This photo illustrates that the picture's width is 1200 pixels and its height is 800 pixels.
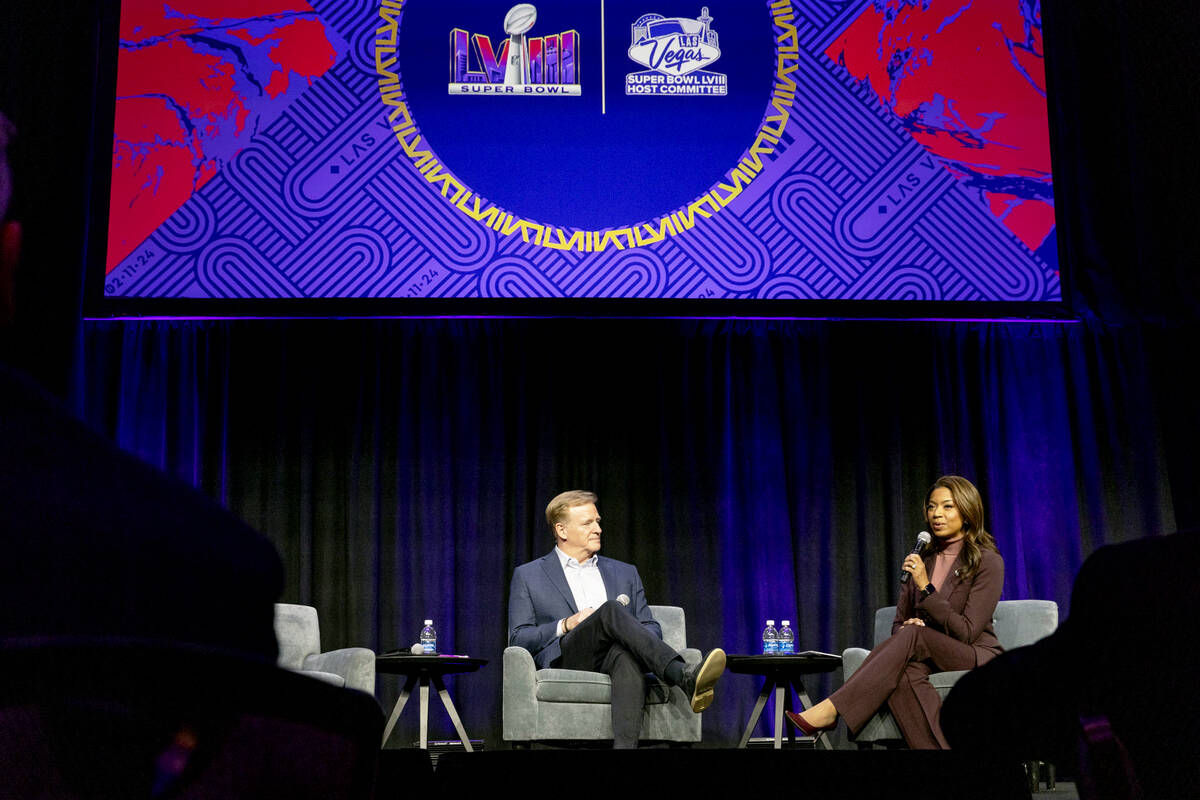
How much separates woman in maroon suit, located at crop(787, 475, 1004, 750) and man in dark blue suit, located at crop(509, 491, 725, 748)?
48cm

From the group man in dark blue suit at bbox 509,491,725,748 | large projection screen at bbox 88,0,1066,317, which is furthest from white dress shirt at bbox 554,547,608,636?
large projection screen at bbox 88,0,1066,317

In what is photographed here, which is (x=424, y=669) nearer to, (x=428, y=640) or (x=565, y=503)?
(x=428, y=640)

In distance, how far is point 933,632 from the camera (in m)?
4.00

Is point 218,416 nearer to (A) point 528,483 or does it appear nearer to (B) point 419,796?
(A) point 528,483

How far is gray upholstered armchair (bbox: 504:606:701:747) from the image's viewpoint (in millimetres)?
4301

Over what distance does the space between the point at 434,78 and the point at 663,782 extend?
4.26 metres

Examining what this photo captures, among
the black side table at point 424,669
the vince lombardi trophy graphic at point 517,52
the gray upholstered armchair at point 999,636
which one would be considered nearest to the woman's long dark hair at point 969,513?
the gray upholstered armchair at point 999,636

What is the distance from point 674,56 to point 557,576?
2583 millimetres

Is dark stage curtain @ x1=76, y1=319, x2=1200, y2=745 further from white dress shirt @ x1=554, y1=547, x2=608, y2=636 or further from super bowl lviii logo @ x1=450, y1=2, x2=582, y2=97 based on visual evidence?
super bowl lviii logo @ x1=450, y1=2, x2=582, y2=97

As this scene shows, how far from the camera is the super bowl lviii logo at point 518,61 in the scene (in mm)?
5414

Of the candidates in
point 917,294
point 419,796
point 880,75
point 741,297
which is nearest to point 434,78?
point 741,297

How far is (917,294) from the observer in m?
5.39

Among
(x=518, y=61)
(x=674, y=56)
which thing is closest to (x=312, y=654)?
(x=518, y=61)

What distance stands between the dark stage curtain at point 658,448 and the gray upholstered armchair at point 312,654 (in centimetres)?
53
